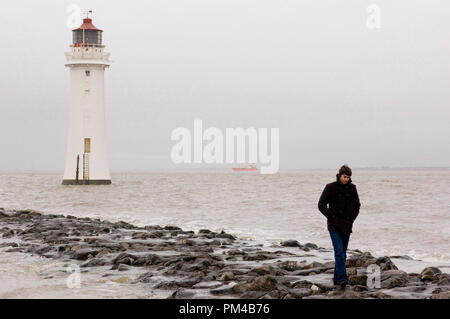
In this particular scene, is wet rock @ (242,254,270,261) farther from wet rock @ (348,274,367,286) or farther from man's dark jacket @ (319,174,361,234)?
man's dark jacket @ (319,174,361,234)

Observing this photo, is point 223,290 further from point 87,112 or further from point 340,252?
point 87,112

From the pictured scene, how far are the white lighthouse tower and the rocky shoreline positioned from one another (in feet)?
75.0

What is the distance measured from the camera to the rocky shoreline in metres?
8.87

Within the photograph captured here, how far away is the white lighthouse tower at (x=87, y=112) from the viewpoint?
40375mm

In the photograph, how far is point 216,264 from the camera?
439 inches

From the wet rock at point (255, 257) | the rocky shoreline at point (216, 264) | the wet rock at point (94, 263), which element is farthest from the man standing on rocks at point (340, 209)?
the wet rock at point (94, 263)

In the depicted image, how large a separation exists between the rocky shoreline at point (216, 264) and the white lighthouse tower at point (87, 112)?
22860 mm

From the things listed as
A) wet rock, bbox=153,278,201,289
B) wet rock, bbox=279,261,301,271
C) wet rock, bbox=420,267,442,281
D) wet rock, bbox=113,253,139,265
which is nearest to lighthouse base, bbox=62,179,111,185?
wet rock, bbox=113,253,139,265

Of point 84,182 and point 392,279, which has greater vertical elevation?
point 84,182

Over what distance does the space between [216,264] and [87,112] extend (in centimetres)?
3094

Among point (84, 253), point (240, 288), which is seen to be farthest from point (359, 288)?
point (84, 253)
